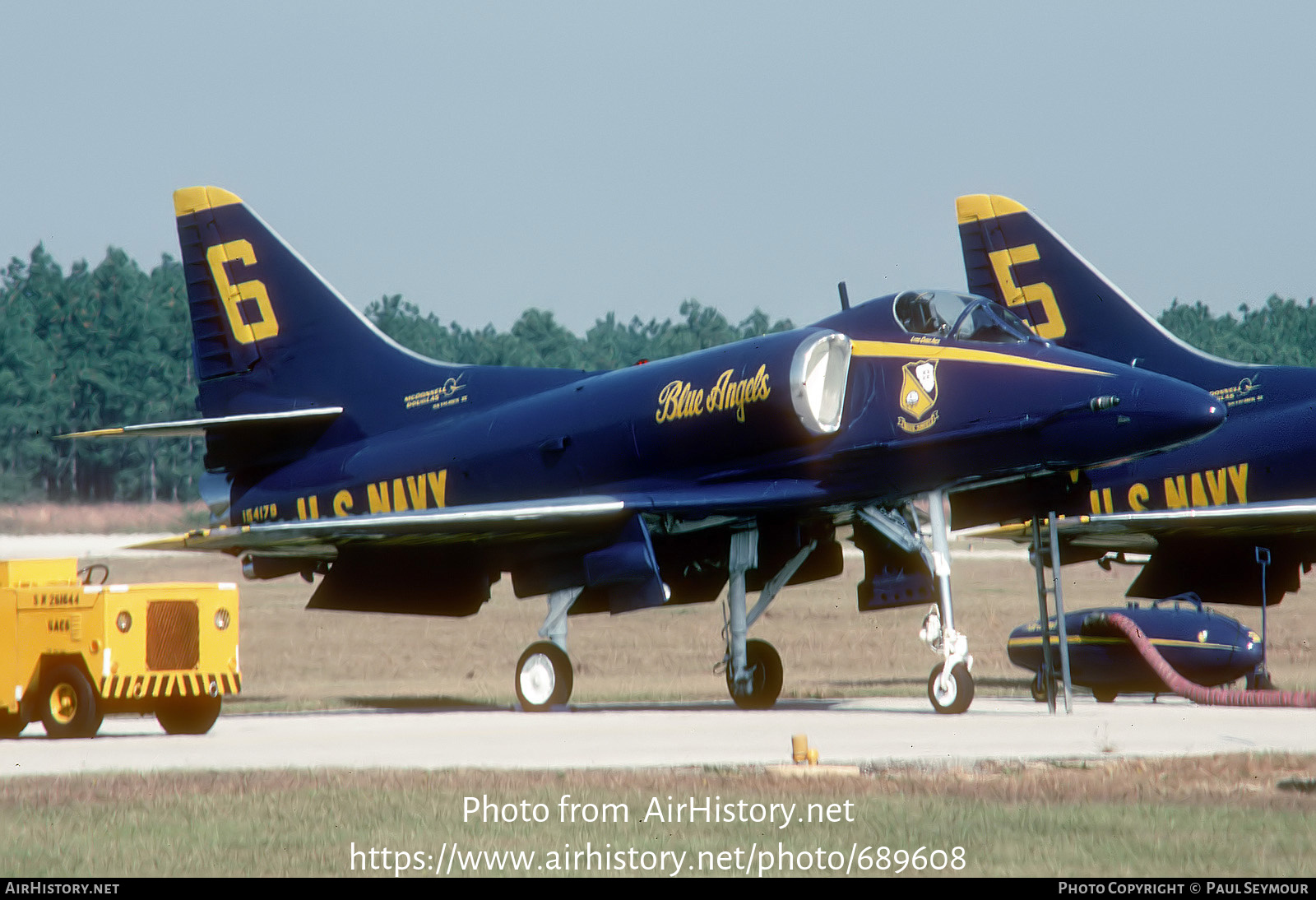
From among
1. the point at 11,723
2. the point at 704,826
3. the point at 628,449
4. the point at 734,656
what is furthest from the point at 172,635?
the point at 704,826

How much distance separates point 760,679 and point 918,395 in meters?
4.01

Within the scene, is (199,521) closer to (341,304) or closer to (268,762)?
(341,304)

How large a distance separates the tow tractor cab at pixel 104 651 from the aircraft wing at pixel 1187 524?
991cm

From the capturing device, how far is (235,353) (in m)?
22.1

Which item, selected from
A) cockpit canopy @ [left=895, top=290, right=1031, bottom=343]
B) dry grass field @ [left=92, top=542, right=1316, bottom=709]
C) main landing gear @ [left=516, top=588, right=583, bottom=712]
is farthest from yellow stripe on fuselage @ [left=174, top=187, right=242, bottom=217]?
cockpit canopy @ [left=895, top=290, right=1031, bottom=343]

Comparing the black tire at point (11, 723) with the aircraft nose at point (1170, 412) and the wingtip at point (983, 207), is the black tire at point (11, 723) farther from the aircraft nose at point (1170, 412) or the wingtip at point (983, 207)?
the wingtip at point (983, 207)

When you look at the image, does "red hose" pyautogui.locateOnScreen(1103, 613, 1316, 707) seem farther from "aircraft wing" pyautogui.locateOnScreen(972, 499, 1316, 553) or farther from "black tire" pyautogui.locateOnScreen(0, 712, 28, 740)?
"black tire" pyautogui.locateOnScreen(0, 712, 28, 740)

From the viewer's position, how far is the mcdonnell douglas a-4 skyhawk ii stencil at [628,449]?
643 inches

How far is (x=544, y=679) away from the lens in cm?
1812

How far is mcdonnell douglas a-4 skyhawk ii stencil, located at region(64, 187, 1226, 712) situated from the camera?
53.6 ft

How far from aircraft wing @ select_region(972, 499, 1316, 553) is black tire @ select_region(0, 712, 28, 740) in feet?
37.6

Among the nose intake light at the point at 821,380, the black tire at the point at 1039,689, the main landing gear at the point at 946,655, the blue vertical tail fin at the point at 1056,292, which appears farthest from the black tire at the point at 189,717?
the blue vertical tail fin at the point at 1056,292

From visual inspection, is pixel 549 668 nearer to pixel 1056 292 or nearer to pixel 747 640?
pixel 747 640

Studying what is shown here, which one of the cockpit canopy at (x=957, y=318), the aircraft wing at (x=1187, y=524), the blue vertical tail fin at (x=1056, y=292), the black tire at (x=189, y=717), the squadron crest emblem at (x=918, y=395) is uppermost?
the blue vertical tail fin at (x=1056, y=292)
